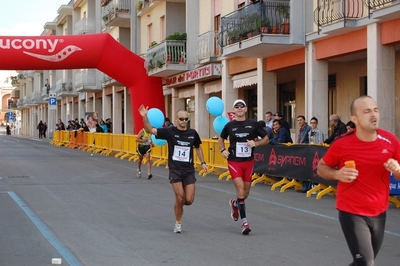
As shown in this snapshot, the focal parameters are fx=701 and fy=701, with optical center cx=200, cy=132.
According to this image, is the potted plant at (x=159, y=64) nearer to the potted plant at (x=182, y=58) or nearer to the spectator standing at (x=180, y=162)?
the potted plant at (x=182, y=58)

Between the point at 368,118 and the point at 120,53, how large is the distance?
23.2 metres

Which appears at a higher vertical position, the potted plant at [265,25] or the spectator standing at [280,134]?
the potted plant at [265,25]

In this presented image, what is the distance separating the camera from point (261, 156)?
59.2ft

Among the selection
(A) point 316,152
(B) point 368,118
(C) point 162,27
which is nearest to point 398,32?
(A) point 316,152

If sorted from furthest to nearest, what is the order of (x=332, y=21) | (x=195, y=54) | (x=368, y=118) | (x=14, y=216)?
(x=195, y=54) → (x=332, y=21) → (x=14, y=216) → (x=368, y=118)

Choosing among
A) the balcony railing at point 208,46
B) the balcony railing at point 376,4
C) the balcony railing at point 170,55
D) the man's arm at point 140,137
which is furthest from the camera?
the balcony railing at point 170,55

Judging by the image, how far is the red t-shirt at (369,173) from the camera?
5301mm

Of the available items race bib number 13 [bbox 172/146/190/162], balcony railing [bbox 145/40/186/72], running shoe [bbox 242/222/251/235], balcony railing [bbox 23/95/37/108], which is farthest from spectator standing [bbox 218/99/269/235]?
balcony railing [bbox 23/95/37/108]

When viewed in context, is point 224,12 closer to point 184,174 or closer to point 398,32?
point 398,32

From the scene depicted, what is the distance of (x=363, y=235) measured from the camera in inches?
208

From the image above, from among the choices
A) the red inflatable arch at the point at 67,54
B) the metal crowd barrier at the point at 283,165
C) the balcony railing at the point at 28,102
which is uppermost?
the balcony railing at the point at 28,102

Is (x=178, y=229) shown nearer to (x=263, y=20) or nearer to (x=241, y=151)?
(x=241, y=151)

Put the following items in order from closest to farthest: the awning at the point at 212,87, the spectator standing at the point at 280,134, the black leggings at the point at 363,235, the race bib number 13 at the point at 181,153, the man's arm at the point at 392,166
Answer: the man's arm at the point at 392,166 → the black leggings at the point at 363,235 → the race bib number 13 at the point at 181,153 → the spectator standing at the point at 280,134 → the awning at the point at 212,87

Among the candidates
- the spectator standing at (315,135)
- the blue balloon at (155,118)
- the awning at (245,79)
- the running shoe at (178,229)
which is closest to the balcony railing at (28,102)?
the awning at (245,79)
